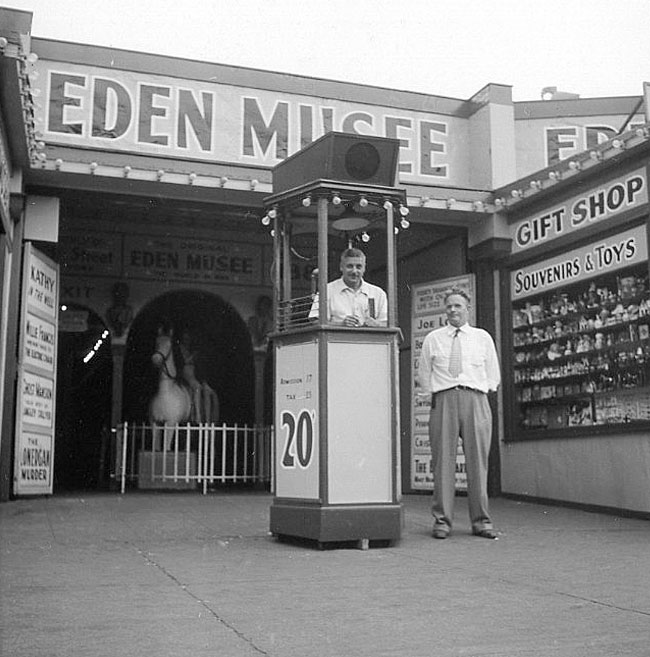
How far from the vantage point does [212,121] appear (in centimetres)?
1055

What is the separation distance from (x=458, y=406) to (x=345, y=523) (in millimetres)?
1367

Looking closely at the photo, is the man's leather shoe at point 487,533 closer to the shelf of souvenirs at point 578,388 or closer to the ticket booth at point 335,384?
the ticket booth at point 335,384

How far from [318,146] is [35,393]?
494 cm

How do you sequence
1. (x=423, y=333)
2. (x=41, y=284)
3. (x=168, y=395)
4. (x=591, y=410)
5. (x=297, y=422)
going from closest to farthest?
(x=297, y=422) → (x=591, y=410) → (x=41, y=284) → (x=423, y=333) → (x=168, y=395)

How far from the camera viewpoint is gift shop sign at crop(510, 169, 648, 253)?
8.21 meters

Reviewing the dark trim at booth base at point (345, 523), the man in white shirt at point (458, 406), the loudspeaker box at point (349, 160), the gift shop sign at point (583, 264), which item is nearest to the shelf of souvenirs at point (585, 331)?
the gift shop sign at point (583, 264)

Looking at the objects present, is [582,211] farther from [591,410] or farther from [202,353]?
[202,353]

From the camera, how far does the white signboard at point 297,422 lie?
587 cm

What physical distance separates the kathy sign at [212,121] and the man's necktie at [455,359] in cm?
374

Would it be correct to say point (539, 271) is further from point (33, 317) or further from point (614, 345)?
point (33, 317)

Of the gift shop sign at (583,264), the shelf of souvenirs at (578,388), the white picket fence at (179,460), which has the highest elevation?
the gift shop sign at (583,264)

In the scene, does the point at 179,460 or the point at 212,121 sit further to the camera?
the point at 179,460

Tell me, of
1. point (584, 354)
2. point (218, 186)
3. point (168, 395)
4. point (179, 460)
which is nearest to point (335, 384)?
point (584, 354)

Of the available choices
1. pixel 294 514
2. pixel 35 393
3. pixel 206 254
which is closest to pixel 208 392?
pixel 206 254
